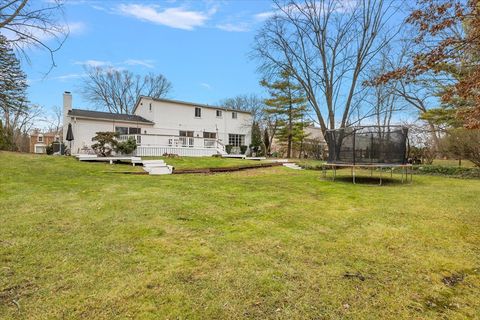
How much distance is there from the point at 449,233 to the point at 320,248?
205cm

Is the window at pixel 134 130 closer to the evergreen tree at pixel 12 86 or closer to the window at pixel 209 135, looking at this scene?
the window at pixel 209 135

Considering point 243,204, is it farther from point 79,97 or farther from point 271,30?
point 79,97

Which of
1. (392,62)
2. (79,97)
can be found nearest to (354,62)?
(392,62)

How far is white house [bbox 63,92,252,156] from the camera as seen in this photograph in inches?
700

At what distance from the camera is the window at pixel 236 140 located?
24969 mm

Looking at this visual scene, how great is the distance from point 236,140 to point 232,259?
74.3 ft

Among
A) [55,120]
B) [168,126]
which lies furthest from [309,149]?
[55,120]

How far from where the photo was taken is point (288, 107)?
24.5 meters

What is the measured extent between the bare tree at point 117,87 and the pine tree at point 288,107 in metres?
18.2

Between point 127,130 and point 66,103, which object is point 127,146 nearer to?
point 127,130

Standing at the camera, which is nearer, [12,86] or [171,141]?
[12,86]

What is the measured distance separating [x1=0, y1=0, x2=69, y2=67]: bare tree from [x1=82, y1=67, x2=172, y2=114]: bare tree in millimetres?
29751

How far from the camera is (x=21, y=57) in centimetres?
625

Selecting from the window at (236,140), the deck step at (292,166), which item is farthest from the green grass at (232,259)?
the window at (236,140)
